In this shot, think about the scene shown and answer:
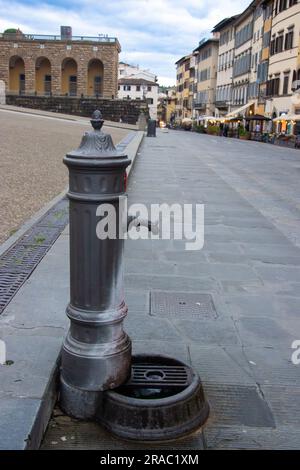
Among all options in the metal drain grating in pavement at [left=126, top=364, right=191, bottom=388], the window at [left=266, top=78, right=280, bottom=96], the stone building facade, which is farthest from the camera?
the stone building facade

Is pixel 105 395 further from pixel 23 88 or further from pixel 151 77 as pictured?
pixel 151 77

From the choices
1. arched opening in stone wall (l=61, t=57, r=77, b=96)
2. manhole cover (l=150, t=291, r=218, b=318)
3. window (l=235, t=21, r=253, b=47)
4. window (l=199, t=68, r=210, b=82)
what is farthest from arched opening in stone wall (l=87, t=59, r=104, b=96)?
manhole cover (l=150, t=291, r=218, b=318)

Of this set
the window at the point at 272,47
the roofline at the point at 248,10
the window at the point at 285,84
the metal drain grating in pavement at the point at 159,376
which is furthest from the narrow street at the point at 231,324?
the roofline at the point at 248,10

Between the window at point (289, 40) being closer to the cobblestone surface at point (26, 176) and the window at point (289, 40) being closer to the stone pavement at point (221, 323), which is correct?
the cobblestone surface at point (26, 176)

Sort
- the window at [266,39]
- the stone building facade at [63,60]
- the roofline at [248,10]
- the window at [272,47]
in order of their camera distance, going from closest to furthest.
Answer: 1. the window at [272,47]
2. the window at [266,39]
3. the roofline at [248,10]
4. the stone building facade at [63,60]

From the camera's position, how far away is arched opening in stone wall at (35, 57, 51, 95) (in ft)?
234

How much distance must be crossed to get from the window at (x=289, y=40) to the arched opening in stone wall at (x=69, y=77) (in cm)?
3624

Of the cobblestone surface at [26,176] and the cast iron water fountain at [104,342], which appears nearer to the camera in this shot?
the cast iron water fountain at [104,342]

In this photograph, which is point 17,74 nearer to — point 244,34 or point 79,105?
point 79,105

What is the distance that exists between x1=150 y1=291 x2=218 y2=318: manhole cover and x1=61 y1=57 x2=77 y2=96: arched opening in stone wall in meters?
69.9

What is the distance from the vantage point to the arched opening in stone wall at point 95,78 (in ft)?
231

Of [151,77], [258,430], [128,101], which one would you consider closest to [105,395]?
[258,430]

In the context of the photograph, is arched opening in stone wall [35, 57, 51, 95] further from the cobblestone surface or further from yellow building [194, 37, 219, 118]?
the cobblestone surface

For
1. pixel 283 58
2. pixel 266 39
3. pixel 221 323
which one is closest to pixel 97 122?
pixel 221 323
